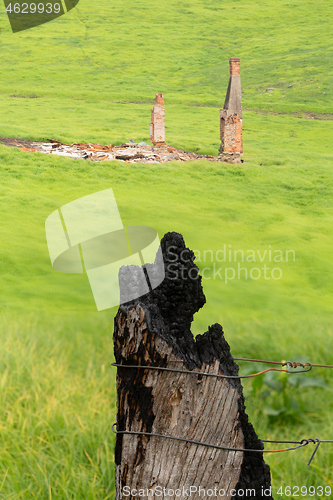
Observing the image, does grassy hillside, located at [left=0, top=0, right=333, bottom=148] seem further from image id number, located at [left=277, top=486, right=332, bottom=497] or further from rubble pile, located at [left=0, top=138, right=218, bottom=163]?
image id number, located at [left=277, top=486, right=332, bottom=497]

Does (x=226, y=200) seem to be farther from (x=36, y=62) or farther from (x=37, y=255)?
(x=36, y=62)

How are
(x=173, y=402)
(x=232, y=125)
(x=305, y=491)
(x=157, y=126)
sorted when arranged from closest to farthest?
(x=173, y=402) < (x=305, y=491) < (x=232, y=125) < (x=157, y=126)

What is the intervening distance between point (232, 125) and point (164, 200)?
4.65m

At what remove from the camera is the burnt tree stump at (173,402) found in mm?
1434

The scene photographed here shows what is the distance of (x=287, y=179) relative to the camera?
40.4ft

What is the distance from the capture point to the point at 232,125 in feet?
45.0

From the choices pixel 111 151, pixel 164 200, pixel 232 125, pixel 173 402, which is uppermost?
pixel 232 125

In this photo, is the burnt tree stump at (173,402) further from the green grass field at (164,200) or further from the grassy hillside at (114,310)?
the grassy hillside at (114,310)

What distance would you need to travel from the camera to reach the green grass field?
294 centimetres
